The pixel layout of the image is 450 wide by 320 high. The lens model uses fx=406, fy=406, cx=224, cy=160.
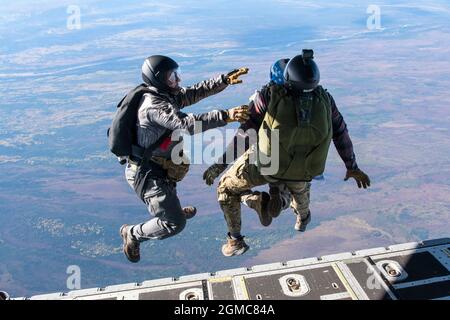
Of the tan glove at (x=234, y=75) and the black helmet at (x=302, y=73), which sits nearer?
the black helmet at (x=302, y=73)

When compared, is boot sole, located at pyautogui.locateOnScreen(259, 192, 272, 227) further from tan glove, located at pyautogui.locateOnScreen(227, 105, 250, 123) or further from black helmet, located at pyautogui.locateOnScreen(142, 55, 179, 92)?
black helmet, located at pyautogui.locateOnScreen(142, 55, 179, 92)

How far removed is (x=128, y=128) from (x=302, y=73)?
283 centimetres

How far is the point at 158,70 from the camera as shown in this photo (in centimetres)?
639

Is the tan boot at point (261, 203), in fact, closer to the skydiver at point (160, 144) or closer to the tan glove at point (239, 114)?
the skydiver at point (160, 144)

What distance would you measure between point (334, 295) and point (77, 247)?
130m

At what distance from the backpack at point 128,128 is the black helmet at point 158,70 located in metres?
0.17

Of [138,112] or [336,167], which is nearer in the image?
[138,112]

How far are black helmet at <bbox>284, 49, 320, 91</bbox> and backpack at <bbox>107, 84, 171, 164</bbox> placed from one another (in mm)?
2072

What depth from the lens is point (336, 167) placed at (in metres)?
180

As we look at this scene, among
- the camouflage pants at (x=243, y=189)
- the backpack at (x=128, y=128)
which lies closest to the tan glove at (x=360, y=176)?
the camouflage pants at (x=243, y=189)

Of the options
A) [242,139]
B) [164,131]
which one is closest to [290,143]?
[242,139]

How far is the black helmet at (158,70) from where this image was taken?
252 inches

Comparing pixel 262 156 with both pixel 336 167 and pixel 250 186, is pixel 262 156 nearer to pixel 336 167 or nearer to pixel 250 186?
pixel 250 186
